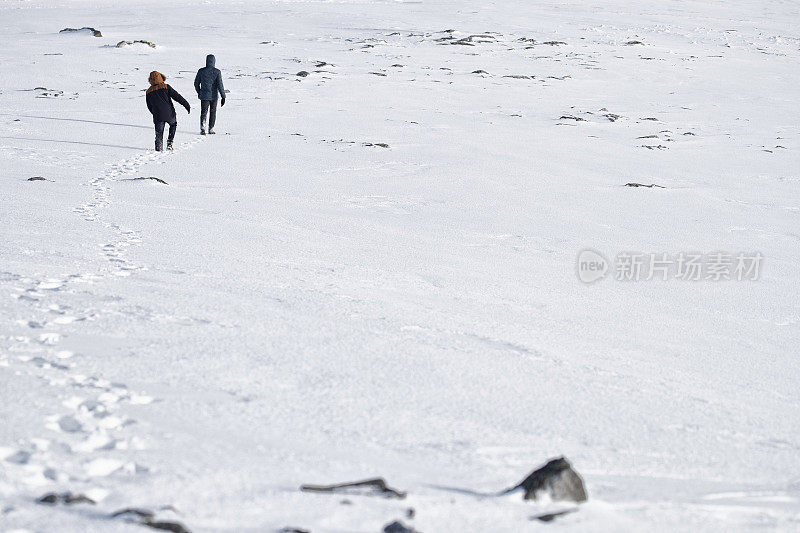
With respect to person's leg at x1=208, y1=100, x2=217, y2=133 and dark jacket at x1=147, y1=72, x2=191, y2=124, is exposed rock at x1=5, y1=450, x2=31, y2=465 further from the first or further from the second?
person's leg at x1=208, y1=100, x2=217, y2=133

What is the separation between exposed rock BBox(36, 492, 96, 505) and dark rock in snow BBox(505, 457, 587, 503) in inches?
53.8

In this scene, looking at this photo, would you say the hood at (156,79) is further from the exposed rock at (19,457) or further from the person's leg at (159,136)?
the exposed rock at (19,457)

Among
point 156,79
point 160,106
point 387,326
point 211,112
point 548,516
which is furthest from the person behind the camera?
point 211,112

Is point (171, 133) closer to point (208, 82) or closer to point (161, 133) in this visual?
point (161, 133)

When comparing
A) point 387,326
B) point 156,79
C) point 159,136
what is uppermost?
point 156,79

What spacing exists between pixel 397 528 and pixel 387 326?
2191 mm

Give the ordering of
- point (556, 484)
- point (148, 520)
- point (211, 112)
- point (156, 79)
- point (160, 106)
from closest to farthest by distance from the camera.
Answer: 1. point (148, 520)
2. point (556, 484)
3. point (160, 106)
4. point (156, 79)
5. point (211, 112)

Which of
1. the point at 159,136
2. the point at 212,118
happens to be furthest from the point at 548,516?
the point at 212,118

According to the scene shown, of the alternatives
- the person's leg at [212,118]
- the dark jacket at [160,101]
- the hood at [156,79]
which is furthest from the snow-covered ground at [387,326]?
the hood at [156,79]

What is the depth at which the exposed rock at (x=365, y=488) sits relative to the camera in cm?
251

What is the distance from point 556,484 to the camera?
2537 millimetres

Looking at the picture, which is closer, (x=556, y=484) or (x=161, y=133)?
(x=556, y=484)

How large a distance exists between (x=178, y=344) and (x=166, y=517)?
5.53 ft

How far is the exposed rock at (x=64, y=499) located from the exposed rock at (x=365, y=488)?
0.65 m
